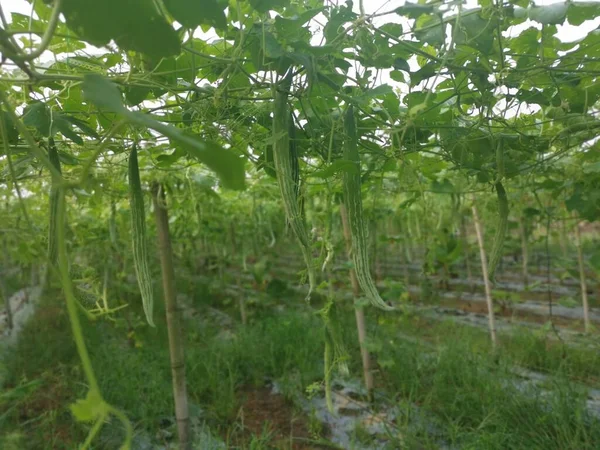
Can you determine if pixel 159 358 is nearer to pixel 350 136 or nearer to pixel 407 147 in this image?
pixel 407 147

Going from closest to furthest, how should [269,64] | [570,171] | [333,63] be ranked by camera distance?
[269,64]
[333,63]
[570,171]

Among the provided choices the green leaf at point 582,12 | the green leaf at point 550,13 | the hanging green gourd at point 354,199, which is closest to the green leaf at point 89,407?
the hanging green gourd at point 354,199

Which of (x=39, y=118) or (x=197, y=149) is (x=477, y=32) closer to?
(x=197, y=149)

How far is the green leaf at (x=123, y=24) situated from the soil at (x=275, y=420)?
6.22ft

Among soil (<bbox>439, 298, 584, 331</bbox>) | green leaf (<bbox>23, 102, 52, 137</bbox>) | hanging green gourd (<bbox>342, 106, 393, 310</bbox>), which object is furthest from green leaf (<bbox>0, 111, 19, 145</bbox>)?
soil (<bbox>439, 298, 584, 331</bbox>)

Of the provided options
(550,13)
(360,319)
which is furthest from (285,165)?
(360,319)

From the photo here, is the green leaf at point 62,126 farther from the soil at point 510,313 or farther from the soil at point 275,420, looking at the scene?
the soil at point 510,313

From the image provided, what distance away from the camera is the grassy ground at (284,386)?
2031mm

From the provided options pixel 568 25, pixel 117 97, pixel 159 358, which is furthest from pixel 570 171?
pixel 159 358

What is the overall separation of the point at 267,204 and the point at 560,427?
3.47m

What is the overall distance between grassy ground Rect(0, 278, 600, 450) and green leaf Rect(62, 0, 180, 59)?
1.32 meters

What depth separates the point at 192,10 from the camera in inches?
25.7

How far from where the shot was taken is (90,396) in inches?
16.0

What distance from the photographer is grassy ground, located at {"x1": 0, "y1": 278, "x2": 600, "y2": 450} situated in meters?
2.03
